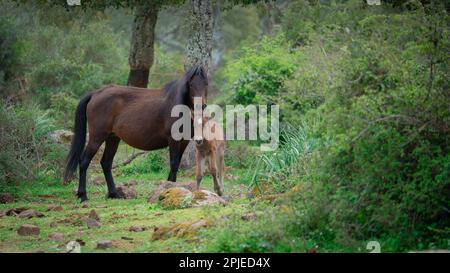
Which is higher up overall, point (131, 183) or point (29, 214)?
point (29, 214)

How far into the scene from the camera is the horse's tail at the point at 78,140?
15.4m

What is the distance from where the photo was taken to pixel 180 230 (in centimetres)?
1016

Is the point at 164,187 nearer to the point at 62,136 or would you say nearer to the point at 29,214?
the point at 29,214

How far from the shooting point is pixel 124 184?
16.9 metres

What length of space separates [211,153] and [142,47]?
8613 mm

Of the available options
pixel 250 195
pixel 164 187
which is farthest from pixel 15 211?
pixel 250 195

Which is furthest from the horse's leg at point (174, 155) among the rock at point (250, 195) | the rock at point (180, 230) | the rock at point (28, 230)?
the rock at point (180, 230)

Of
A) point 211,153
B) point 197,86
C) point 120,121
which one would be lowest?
point 211,153

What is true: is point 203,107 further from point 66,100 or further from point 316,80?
point 66,100

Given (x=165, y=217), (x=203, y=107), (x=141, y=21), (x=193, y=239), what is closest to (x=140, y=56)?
(x=141, y=21)

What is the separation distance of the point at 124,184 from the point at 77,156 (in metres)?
1.75

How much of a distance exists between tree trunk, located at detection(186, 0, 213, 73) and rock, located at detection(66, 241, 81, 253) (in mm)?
8177

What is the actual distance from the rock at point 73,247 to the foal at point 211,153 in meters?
4.31

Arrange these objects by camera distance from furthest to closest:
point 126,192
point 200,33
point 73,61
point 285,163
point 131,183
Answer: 1. point 73,61
2. point 200,33
3. point 131,183
4. point 126,192
5. point 285,163
